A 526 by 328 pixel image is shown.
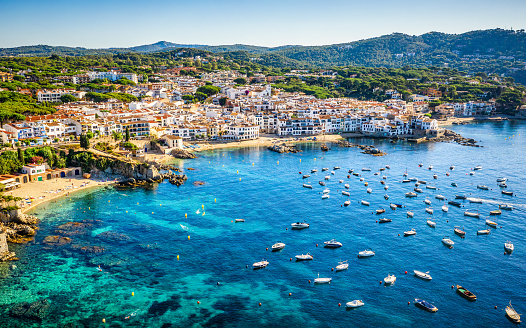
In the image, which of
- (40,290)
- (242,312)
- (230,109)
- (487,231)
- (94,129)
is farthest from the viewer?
(230,109)

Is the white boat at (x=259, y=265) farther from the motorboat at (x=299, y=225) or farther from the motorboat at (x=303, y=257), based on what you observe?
the motorboat at (x=299, y=225)

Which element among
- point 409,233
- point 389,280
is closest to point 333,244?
point 389,280

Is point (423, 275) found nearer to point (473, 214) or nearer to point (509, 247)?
point (509, 247)

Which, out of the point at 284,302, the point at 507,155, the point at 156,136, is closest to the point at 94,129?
the point at 156,136

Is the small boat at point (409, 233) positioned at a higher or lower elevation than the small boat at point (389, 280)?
higher

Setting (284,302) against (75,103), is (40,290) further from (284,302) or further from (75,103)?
(75,103)

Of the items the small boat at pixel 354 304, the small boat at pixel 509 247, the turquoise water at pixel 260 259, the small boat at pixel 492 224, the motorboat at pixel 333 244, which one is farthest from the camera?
the small boat at pixel 492 224

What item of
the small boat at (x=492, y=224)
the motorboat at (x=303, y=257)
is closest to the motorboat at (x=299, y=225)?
the motorboat at (x=303, y=257)
